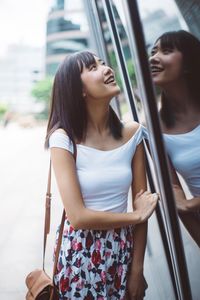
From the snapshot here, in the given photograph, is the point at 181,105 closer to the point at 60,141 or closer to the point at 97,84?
the point at 97,84

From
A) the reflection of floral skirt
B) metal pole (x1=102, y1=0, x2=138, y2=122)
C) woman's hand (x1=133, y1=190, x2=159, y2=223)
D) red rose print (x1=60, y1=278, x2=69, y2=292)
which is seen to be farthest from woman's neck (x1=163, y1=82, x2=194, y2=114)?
metal pole (x1=102, y1=0, x2=138, y2=122)

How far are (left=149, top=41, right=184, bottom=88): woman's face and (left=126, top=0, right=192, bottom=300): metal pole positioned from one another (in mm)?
368

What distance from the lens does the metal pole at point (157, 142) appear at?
2.07ft

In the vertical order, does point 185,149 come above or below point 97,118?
below

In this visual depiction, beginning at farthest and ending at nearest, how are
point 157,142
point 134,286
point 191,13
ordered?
point 191,13
point 134,286
point 157,142

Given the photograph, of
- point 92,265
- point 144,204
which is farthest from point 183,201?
point 92,265

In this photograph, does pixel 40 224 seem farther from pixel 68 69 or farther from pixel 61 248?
pixel 68 69

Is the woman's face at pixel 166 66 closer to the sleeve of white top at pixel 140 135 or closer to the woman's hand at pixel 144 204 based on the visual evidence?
the sleeve of white top at pixel 140 135

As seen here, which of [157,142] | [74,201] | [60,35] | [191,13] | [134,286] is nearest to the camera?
[157,142]

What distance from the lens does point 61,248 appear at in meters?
1.08

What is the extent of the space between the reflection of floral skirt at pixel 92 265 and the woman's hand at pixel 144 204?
0.35ft

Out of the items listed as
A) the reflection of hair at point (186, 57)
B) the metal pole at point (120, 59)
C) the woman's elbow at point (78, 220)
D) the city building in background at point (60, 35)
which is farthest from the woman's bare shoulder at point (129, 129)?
the city building in background at point (60, 35)

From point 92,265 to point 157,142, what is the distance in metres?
0.54

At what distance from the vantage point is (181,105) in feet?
3.82
